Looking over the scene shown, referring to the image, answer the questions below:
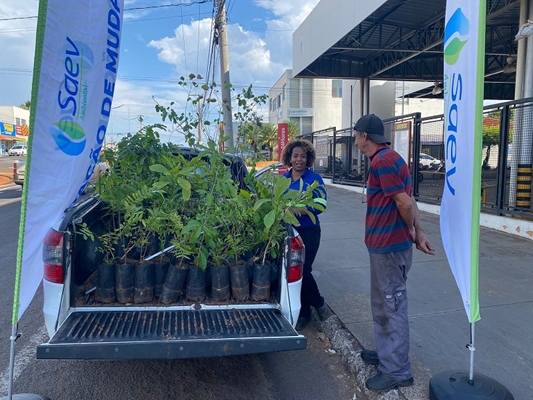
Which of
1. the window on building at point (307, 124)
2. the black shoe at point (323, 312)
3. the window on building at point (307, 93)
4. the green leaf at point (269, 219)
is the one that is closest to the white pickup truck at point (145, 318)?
the green leaf at point (269, 219)

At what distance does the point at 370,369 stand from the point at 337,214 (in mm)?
7557

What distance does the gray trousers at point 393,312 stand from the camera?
283cm

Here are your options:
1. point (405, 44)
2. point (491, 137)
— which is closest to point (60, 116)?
point (491, 137)

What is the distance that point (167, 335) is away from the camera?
2637 millimetres

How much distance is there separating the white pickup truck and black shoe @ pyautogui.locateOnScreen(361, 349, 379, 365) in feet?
2.28

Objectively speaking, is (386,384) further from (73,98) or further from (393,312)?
(73,98)

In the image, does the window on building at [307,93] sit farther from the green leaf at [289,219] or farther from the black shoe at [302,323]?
the green leaf at [289,219]

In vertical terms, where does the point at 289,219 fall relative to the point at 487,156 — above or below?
below

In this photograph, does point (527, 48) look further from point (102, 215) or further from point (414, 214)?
point (102, 215)

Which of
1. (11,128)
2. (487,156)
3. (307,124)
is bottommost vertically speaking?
(487,156)

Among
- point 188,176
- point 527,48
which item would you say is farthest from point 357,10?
point 188,176

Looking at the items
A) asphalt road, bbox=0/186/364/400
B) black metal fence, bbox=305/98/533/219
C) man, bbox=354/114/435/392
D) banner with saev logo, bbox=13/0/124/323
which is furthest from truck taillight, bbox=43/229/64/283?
black metal fence, bbox=305/98/533/219

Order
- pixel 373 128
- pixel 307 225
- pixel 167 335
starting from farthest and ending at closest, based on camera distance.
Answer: pixel 307 225 → pixel 373 128 → pixel 167 335

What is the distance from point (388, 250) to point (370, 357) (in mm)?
1003
